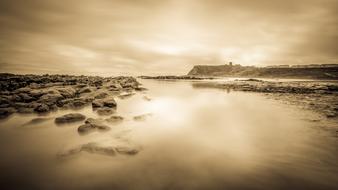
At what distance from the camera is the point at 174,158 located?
2404 mm

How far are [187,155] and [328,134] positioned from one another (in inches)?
137

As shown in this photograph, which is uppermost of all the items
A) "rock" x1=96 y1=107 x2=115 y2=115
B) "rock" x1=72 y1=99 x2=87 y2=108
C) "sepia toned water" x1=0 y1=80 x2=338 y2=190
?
"rock" x1=72 y1=99 x2=87 y2=108

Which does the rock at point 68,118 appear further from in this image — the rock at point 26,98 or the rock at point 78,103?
the rock at point 26,98

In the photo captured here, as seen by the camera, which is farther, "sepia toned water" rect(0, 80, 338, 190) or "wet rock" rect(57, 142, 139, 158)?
"wet rock" rect(57, 142, 139, 158)

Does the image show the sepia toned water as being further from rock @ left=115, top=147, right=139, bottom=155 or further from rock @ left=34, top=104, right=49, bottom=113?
rock @ left=34, top=104, right=49, bottom=113

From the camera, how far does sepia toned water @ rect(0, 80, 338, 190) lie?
6.05 feet

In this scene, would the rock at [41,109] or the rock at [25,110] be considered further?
the rock at [41,109]

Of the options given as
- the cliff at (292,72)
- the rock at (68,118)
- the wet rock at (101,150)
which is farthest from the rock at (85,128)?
the cliff at (292,72)

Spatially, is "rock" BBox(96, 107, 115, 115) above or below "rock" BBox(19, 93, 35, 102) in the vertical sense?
below

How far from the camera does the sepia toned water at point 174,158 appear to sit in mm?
1843

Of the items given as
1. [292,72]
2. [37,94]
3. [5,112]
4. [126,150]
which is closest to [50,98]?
[37,94]

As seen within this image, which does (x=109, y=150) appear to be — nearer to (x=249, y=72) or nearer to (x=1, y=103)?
(x=1, y=103)

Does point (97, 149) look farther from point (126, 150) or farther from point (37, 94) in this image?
point (37, 94)

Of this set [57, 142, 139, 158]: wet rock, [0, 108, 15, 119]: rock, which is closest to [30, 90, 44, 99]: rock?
[0, 108, 15, 119]: rock
